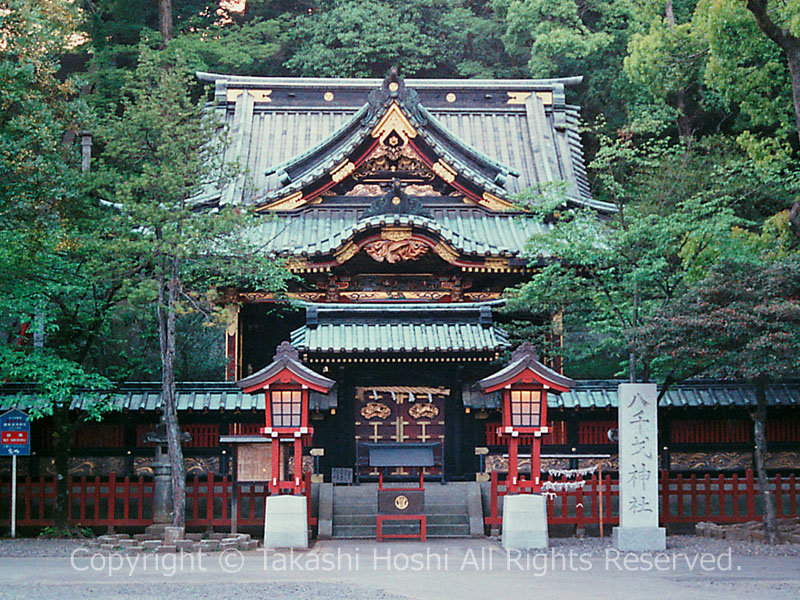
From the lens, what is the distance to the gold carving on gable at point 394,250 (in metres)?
21.0

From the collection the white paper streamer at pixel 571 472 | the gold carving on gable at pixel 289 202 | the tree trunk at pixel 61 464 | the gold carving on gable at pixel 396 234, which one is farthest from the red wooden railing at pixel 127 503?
the gold carving on gable at pixel 289 202

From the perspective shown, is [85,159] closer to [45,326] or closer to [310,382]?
[45,326]

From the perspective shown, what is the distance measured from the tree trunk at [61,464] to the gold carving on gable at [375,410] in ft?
19.1

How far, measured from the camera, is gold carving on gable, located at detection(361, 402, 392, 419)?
20391 millimetres

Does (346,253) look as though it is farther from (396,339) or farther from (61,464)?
(61,464)

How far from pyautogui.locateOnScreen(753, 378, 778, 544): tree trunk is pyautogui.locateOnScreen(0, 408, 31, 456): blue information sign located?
42.8 feet

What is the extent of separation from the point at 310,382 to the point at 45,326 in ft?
18.0

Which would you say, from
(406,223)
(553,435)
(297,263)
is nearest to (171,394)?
(297,263)

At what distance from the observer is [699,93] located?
29281mm

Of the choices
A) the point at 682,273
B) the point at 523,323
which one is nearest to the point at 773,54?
the point at 682,273

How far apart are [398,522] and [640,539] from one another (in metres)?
4.48

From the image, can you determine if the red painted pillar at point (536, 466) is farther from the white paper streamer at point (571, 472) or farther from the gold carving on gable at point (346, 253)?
the gold carving on gable at point (346, 253)

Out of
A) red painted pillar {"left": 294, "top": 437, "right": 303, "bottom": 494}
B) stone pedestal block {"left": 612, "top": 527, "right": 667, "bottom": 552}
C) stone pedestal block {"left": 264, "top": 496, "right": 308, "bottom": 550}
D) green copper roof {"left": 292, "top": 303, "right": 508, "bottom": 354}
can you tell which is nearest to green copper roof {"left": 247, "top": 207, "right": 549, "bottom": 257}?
green copper roof {"left": 292, "top": 303, "right": 508, "bottom": 354}

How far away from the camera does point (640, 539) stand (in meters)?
15.8
